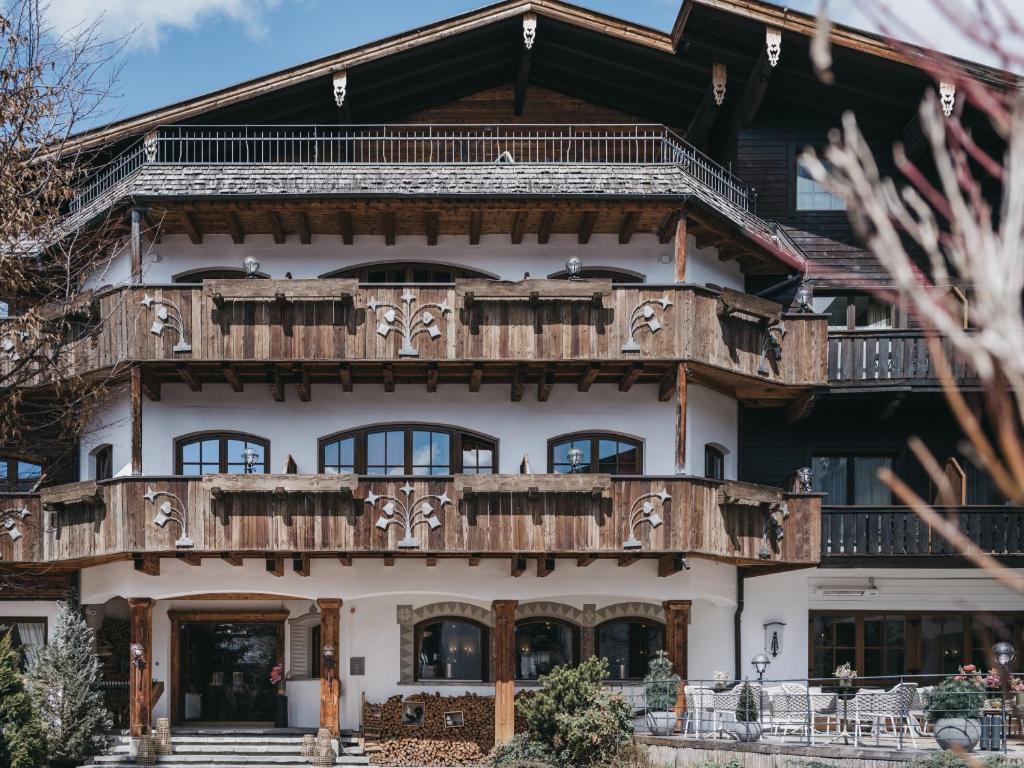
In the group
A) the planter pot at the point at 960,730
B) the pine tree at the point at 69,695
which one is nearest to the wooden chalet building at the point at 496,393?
the pine tree at the point at 69,695

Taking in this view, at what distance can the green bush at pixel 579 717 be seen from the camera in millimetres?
19403

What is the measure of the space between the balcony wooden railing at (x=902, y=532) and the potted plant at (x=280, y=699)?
371 inches

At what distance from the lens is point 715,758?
19.0 metres

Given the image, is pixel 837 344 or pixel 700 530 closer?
pixel 700 530

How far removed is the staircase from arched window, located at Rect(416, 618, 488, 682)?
1.88 m

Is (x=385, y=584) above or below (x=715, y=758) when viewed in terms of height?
above

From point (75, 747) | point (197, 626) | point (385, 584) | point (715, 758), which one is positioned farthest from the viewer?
point (197, 626)

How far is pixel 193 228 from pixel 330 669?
766 centimetres

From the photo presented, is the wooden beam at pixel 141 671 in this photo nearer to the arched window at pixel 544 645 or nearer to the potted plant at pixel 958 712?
the arched window at pixel 544 645

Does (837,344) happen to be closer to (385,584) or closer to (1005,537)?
(1005,537)

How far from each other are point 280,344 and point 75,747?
6.82m

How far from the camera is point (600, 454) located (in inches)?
930

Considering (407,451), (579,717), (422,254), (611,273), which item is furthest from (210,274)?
(579,717)

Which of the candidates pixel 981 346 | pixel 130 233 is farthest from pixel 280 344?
pixel 981 346
